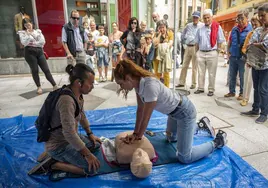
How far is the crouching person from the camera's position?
169cm

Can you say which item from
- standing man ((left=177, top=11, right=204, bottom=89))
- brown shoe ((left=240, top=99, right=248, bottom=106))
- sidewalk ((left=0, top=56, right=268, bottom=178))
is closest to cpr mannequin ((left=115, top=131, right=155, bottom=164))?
sidewalk ((left=0, top=56, right=268, bottom=178))

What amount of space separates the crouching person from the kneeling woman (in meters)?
0.31

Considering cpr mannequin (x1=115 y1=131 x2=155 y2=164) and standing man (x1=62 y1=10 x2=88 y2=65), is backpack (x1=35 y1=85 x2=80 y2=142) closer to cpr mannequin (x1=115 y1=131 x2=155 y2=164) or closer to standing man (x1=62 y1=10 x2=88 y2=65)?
cpr mannequin (x1=115 y1=131 x2=155 y2=164)

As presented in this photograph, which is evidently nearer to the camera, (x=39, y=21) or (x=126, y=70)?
(x=126, y=70)

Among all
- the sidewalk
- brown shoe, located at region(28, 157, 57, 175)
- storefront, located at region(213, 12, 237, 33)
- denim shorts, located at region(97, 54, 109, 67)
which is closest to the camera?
brown shoe, located at region(28, 157, 57, 175)

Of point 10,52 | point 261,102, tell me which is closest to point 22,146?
point 261,102

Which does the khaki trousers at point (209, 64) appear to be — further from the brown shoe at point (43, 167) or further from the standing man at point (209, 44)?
the brown shoe at point (43, 167)

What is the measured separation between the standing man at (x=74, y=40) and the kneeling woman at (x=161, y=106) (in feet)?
9.90

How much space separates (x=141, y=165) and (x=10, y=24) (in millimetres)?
8123

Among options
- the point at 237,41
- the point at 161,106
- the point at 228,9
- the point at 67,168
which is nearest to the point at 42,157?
the point at 67,168

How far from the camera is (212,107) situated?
386 centimetres

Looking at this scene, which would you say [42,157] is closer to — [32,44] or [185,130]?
[185,130]

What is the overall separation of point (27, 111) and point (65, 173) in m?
2.26

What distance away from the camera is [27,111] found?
373 centimetres
